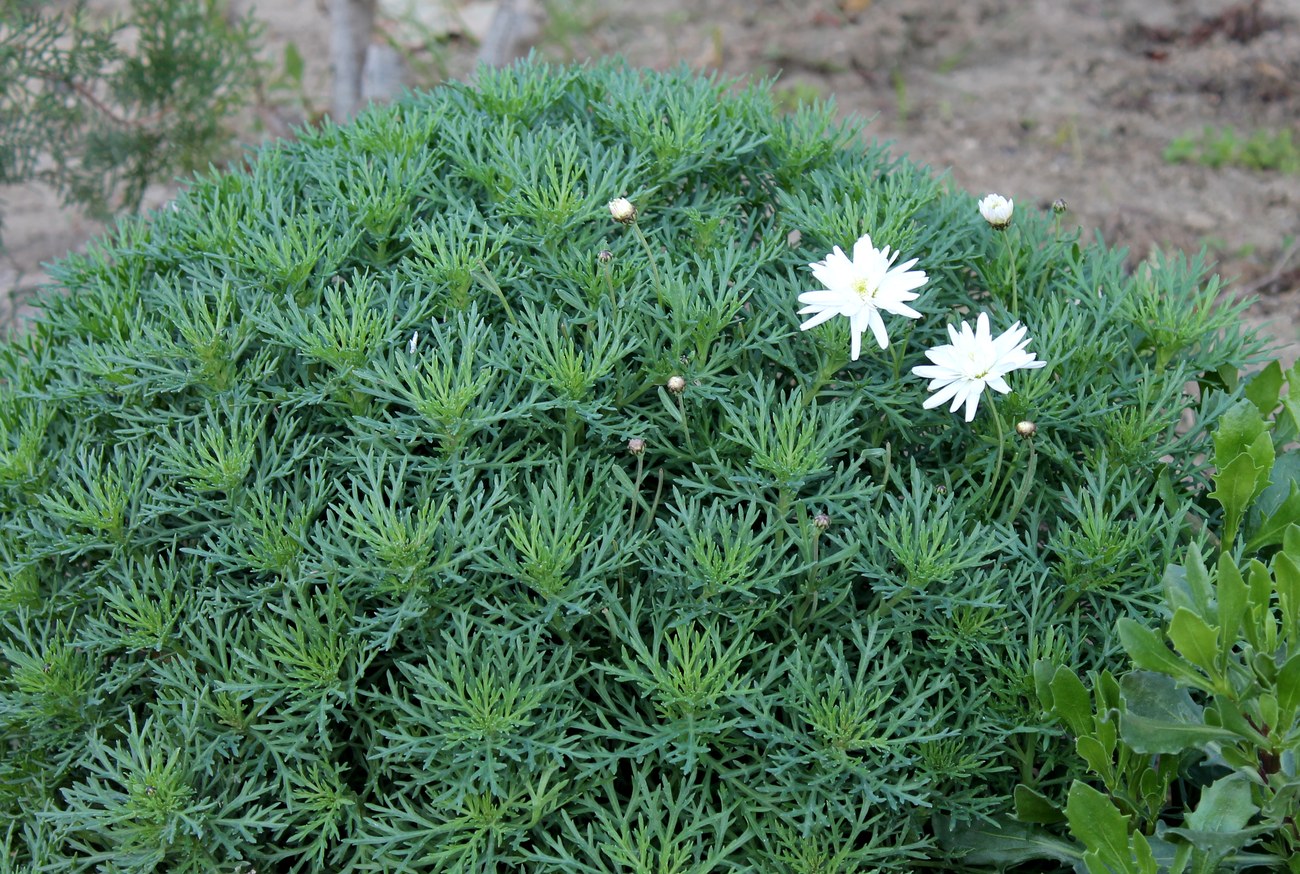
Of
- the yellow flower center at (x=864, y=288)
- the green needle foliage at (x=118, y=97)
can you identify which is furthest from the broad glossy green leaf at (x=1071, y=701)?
the green needle foliage at (x=118, y=97)

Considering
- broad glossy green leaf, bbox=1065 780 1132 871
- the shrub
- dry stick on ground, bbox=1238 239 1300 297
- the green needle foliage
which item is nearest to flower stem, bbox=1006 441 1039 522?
the shrub

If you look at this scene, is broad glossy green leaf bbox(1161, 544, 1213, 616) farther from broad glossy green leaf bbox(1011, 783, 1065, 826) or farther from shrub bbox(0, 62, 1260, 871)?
broad glossy green leaf bbox(1011, 783, 1065, 826)

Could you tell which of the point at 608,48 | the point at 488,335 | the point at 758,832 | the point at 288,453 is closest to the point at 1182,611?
the point at 758,832

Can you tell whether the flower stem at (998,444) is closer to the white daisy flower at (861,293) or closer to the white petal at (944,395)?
the white petal at (944,395)

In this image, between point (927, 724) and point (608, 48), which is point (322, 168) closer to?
point (927, 724)

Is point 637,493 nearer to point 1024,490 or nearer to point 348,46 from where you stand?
point 1024,490

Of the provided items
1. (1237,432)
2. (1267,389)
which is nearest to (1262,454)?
(1237,432)
